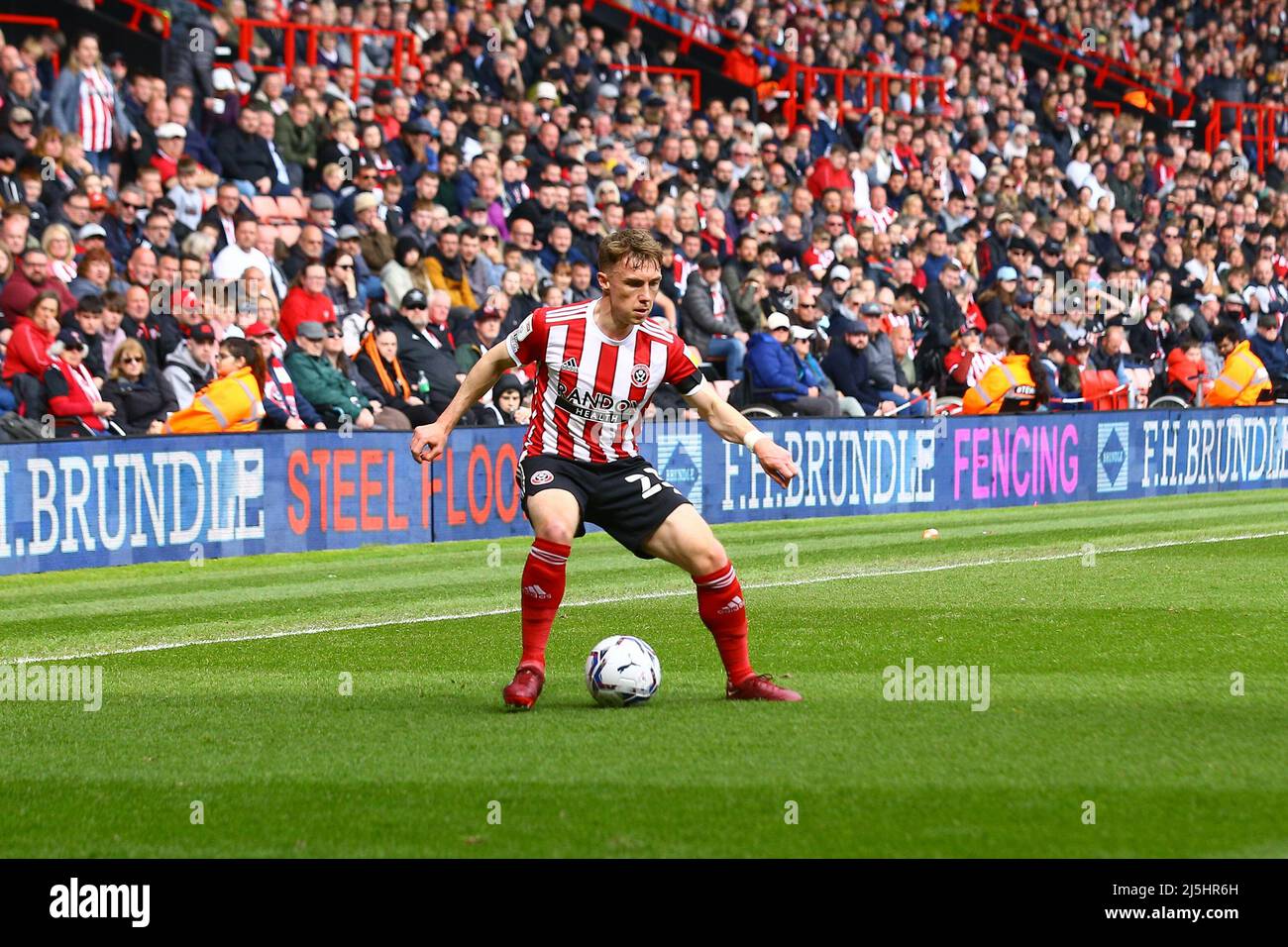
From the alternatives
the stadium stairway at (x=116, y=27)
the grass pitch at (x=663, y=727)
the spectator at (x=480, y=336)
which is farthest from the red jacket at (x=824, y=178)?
the grass pitch at (x=663, y=727)

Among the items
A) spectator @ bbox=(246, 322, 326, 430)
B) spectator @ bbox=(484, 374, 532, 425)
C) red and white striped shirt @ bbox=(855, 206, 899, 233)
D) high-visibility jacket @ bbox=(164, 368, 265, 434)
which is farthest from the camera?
red and white striped shirt @ bbox=(855, 206, 899, 233)

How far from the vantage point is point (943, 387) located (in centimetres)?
2352

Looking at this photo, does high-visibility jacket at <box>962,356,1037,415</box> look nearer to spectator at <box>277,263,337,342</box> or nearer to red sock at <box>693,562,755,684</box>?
spectator at <box>277,263,337,342</box>

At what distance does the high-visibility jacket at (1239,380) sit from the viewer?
2622cm

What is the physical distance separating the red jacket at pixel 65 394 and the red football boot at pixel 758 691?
8576 mm

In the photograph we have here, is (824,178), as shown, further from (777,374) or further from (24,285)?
(24,285)

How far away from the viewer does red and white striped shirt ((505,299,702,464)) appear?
8344mm

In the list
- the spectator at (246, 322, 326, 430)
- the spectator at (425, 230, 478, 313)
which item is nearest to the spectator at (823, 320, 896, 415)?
the spectator at (425, 230, 478, 313)

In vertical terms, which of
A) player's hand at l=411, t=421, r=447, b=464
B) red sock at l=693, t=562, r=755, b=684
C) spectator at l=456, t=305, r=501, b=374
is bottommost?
red sock at l=693, t=562, r=755, b=684

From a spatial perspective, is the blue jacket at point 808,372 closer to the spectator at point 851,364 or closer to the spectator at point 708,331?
the spectator at point 851,364

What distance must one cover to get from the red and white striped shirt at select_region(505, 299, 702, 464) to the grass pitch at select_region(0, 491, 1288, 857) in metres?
1.14

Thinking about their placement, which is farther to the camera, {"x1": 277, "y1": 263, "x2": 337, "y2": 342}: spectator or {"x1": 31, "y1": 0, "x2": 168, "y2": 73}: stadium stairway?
{"x1": 31, "y1": 0, "x2": 168, "y2": 73}: stadium stairway
